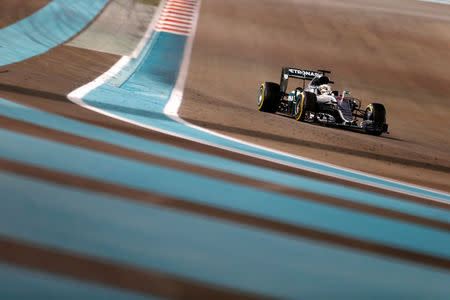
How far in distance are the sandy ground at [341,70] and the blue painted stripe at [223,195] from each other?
2.50m

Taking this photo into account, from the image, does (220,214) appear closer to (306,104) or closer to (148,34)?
(306,104)

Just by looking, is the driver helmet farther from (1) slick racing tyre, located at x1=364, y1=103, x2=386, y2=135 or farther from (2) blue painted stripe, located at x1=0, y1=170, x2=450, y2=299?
(2) blue painted stripe, located at x1=0, y1=170, x2=450, y2=299

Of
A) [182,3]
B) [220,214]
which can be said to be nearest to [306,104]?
[220,214]

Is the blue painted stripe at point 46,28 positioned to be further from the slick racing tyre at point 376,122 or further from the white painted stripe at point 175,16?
the slick racing tyre at point 376,122

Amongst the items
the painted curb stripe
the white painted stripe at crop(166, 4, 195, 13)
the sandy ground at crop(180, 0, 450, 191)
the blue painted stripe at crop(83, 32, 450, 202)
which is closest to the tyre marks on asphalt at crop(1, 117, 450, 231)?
the painted curb stripe

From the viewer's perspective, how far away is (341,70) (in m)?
19.0

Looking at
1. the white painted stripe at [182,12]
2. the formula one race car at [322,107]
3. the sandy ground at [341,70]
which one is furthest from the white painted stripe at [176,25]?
the formula one race car at [322,107]

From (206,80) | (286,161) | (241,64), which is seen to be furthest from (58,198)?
(241,64)

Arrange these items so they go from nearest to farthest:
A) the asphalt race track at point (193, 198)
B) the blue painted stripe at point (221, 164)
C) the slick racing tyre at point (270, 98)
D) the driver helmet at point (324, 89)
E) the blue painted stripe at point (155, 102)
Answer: the asphalt race track at point (193, 198), the blue painted stripe at point (221, 164), the blue painted stripe at point (155, 102), the driver helmet at point (324, 89), the slick racing tyre at point (270, 98)

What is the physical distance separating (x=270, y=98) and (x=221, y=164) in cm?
681

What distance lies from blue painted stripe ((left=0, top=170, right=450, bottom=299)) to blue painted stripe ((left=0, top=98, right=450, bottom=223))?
1341 millimetres

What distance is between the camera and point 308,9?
92.1 ft

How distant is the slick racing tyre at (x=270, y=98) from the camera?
11352mm

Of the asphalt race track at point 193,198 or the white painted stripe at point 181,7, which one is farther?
the white painted stripe at point 181,7
